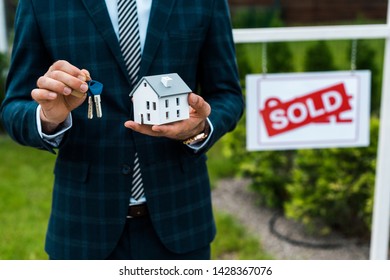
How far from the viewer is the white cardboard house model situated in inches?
58.1

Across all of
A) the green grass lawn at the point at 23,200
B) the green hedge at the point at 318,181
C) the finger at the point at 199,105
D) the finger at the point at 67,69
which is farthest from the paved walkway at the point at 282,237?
the finger at the point at 67,69

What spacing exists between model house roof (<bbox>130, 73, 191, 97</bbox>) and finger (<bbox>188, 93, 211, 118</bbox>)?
0.03m

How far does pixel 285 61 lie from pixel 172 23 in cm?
352

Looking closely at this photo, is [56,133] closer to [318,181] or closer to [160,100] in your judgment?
[160,100]

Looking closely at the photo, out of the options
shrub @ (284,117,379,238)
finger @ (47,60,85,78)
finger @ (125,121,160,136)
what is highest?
finger @ (47,60,85,78)

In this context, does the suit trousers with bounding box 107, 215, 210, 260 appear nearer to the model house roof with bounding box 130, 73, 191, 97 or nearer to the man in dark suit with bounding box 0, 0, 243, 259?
the man in dark suit with bounding box 0, 0, 243, 259

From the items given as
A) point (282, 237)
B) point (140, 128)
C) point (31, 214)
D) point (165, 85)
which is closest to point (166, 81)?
point (165, 85)

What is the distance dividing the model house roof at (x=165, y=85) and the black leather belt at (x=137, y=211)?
0.38 metres

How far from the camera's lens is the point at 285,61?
506 centimetres

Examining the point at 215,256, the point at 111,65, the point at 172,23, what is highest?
the point at 172,23

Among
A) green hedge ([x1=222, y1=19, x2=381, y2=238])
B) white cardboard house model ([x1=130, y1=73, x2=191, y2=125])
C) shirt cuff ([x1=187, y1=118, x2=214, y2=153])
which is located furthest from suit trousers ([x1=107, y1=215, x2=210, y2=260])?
green hedge ([x1=222, y1=19, x2=381, y2=238])

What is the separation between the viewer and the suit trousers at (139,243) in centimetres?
174

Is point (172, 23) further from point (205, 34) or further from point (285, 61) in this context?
point (285, 61)
